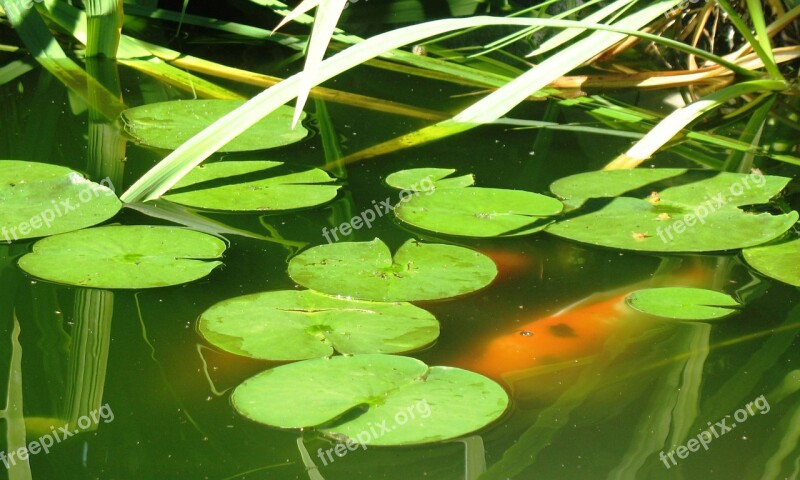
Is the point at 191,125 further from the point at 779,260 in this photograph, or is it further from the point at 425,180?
the point at 779,260

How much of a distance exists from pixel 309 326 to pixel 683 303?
1.83 feet

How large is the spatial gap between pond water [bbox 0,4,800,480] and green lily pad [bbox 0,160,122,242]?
39 mm

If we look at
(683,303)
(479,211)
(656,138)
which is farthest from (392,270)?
(656,138)

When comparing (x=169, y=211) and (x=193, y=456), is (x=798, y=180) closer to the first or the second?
(x=169, y=211)

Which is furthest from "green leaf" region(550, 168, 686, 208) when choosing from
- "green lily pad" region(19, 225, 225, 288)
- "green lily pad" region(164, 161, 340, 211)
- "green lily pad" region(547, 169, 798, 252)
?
"green lily pad" region(19, 225, 225, 288)

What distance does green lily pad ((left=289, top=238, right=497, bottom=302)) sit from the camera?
1384mm

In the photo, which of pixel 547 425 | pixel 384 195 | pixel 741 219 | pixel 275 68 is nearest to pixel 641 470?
pixel 547 425

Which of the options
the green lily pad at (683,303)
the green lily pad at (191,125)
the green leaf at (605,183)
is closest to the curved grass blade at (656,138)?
the green leaf at (605,183)

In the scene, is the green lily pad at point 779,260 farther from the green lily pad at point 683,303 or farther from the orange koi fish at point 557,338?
the orange koi fish at point 557,338

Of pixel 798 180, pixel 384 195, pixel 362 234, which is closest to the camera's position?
pixel 362 234

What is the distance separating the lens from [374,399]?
1.10 metres

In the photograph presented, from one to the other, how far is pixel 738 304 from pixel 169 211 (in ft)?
3.08

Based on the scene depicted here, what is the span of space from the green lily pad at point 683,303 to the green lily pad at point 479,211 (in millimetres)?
270

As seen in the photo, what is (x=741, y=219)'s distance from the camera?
1672 millimetres
